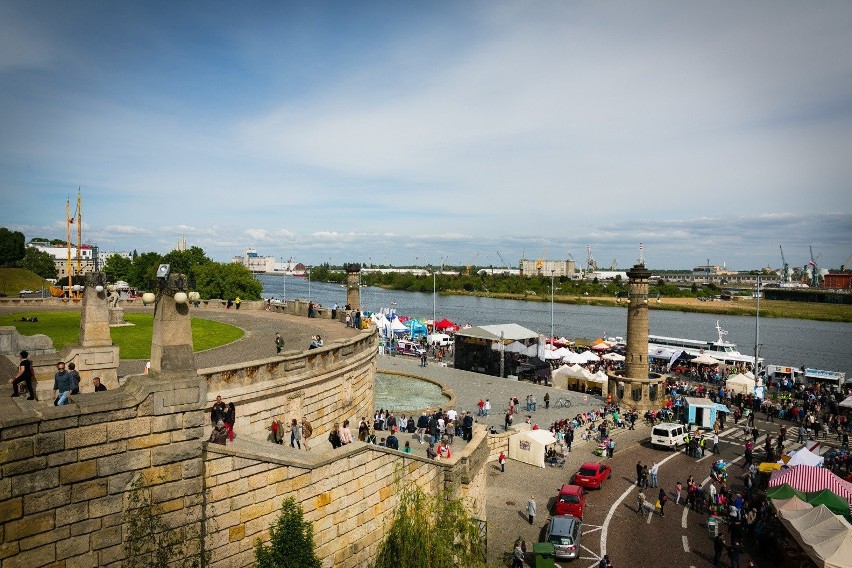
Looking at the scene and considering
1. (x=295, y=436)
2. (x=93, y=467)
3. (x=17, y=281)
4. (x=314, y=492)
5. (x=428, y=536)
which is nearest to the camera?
(x=93, y=467)

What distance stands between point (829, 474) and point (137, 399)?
19.7 m

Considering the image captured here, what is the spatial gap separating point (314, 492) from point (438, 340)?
40.3 m

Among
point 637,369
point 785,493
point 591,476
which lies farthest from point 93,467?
point 637,369

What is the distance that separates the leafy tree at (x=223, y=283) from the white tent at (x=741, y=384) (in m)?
52.1

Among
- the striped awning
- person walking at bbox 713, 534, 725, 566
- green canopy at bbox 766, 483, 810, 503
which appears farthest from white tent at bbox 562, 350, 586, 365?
person walking at bbox 713, 534, 725, 566

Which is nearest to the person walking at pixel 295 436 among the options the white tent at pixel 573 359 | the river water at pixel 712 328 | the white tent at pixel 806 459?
the white tent at pixel 806 459

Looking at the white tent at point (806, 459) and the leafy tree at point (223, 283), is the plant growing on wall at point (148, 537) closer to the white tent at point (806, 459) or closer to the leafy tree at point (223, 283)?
the white tent at point (806, 459)

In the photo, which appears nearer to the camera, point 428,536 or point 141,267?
point 428,536

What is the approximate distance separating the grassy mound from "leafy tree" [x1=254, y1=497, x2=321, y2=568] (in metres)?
73.3

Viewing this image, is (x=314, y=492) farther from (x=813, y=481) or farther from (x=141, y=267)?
(x=141, y=267)

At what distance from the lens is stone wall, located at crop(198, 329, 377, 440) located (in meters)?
13.0

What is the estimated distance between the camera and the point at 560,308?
124938mm

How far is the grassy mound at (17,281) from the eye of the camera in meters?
69.3

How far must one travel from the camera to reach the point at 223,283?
6756 cm
